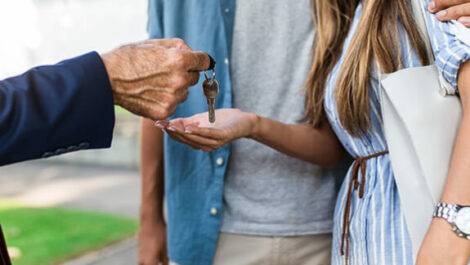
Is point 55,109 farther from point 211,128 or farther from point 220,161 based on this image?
point 220,161

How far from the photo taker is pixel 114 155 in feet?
31.3

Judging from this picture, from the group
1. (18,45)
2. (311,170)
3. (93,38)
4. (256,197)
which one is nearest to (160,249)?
(256,197)

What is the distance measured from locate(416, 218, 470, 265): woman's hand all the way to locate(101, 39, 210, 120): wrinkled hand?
2.40ft

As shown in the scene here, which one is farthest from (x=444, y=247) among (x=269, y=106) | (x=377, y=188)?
(x=269, y=106)

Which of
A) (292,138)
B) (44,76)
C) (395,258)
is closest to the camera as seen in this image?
(44,76)

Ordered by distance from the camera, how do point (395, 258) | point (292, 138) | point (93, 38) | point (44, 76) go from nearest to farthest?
point (44, 76) < point (395, 258) < point (292, 138) < point (93, 38)

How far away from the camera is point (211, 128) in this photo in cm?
151

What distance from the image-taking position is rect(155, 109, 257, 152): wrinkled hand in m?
1.46

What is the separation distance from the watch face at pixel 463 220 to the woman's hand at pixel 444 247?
0.02 metres

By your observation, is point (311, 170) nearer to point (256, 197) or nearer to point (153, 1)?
point (256, 197)

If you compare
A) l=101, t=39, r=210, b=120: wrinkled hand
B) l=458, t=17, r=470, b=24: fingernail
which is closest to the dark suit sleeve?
l=101, t=39, r=210, b=120: wrinkled hand

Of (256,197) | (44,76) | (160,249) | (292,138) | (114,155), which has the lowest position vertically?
(114,155)

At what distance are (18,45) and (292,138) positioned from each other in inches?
286

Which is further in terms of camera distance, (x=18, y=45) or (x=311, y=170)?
(x=18, y=45)
